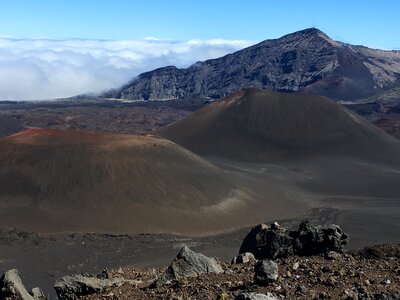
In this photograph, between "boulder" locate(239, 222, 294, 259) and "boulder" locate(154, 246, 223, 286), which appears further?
"boulder" locate(239, 222, 294, 259)

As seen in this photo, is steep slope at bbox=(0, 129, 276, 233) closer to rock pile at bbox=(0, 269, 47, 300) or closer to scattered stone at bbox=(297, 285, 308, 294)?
rock pile at bbox=(0, 269, 47, 300)

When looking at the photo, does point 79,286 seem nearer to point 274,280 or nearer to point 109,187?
point 274,280

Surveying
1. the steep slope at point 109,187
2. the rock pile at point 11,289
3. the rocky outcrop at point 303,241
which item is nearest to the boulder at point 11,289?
the rock pile at point 11,289

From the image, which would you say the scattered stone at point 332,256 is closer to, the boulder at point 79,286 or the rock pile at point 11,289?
the boulder at point 79,286

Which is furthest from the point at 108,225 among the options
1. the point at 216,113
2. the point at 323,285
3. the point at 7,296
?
the point at 216,113

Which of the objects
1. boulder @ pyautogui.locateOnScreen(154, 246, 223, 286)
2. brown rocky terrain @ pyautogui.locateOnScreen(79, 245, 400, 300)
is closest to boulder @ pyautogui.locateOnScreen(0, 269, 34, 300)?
brown rocky terrain @ pyautogui.locateOnScreen(79, 245, 400, 300)
